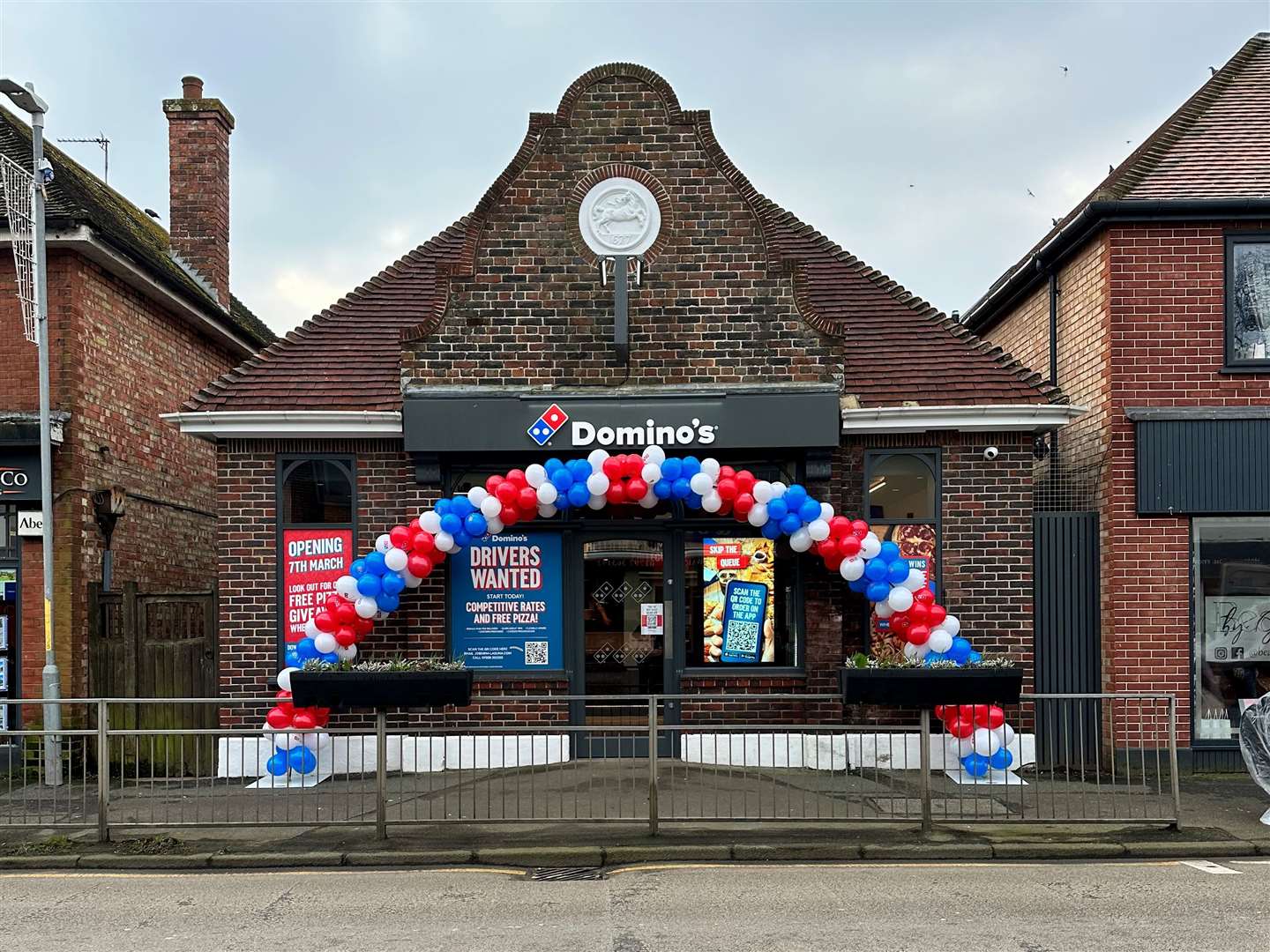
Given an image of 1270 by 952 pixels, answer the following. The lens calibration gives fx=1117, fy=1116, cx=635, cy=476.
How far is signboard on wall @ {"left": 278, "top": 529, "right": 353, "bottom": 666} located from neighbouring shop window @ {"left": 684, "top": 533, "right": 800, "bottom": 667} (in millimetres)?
3591

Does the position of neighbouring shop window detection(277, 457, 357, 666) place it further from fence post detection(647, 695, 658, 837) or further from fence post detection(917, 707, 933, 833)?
fence post detection(917, 707, 933, 833)

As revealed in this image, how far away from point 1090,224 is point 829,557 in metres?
4.81

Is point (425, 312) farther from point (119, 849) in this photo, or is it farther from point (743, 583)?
point (119, 849)

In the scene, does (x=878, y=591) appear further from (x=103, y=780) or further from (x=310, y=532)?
(x=103, y=780)

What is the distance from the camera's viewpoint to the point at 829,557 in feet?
34.8

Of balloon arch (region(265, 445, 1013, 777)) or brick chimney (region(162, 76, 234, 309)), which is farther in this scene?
brick chimney (region(162, 76, 234, 309))

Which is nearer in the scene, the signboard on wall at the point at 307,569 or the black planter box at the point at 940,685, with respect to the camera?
the black planter box at the point at 940,685

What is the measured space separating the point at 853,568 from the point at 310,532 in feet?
18.2

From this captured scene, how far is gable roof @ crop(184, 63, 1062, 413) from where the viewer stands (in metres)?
11.4

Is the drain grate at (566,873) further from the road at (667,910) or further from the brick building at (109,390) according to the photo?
the brick building at (109,390)

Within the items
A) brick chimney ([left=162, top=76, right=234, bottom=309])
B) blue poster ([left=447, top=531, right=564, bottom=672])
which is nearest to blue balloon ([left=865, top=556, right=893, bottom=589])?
blue poster ([left=447, top=531, right=564, bottom=672])

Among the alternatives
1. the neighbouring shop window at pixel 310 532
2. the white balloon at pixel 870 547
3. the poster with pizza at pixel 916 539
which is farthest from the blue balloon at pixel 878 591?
the neighbouring shop window at pixel 310 532

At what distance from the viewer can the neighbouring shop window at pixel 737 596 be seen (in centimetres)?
1159

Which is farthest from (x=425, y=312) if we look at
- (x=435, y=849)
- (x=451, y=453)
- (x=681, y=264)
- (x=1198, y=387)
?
(x=1198, y=387)
